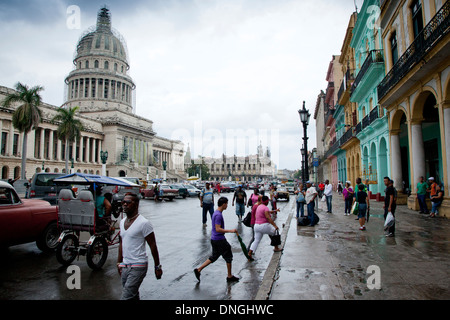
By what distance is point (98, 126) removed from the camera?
230ft

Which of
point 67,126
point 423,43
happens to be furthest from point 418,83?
point 67,126

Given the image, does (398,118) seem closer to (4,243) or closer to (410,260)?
(410,260)

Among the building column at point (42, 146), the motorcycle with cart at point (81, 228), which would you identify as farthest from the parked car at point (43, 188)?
the building column at point (42, 146)

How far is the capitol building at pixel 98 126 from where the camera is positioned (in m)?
53.0

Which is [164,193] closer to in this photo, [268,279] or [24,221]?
[24,221]

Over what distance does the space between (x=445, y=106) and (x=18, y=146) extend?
5811cm

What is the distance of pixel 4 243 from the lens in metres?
6.51

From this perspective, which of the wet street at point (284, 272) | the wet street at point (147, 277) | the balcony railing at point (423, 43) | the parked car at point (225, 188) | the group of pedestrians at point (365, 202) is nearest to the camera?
the wet street at point (284, 272)

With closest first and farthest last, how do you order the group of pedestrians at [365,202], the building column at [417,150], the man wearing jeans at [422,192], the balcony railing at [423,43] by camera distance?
the group of pedestrians at [365,202], the balcony railing at [423,43], the man wearing jeans at [422,192], the building column at [417,150]

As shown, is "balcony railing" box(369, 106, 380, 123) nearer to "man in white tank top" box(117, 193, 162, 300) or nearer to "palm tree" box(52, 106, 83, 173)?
"man in white tank top" box(117, 193, 162, 300)

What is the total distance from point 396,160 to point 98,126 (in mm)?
66072

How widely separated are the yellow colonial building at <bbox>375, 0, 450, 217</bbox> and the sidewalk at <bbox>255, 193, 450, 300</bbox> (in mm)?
4869

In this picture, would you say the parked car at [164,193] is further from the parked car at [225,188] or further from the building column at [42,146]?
the building column at [42,146]

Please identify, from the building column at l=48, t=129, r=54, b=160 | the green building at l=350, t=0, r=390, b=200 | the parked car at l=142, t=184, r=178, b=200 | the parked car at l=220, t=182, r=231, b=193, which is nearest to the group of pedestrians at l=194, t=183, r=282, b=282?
the green building at l=350, t=0, r=390, b=200
